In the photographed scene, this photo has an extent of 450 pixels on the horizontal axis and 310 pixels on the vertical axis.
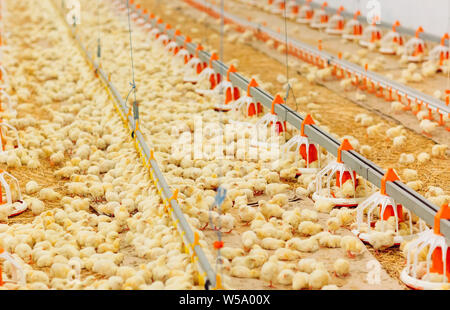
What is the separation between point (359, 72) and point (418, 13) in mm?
3110

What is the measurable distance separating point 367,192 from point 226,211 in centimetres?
115

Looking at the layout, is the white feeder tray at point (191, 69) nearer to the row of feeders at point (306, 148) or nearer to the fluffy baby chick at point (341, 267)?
the row of feeders at point (306, 148)

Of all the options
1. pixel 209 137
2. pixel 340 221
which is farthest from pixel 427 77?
pixel 340 221

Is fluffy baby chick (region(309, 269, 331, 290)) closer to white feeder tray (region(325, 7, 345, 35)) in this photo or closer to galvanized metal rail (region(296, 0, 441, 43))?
galvanized metal rail (region(296, 0, 441, 43))

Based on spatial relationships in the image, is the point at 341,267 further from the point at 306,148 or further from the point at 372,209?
the point at 306,148

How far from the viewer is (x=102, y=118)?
7895 millimetres

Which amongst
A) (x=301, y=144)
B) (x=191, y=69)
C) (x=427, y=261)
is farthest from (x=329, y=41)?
(x=427, y=261)

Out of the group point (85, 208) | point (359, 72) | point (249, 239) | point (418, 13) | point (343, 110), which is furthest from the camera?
point (418, 13)

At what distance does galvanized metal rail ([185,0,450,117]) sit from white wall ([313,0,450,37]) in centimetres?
187

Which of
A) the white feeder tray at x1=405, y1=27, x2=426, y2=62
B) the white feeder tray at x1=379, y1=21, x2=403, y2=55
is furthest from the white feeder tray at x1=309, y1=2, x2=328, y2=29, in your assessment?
the white feeder tray at x1=405, y1=27, x2=426, y2=62

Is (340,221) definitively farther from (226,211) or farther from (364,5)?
(364,5)

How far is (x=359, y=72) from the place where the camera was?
30.1ft

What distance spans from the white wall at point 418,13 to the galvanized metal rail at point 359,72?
1.87 m

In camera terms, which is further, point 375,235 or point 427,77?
point 427,77
